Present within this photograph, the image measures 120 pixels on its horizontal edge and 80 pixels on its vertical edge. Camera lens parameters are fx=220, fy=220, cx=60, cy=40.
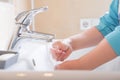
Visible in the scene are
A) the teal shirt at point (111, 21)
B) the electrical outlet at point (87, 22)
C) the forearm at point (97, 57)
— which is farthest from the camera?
the electrical outlet at point (87, 22)

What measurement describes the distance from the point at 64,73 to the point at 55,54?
52 cm

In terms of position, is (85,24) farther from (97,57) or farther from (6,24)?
(97,57)

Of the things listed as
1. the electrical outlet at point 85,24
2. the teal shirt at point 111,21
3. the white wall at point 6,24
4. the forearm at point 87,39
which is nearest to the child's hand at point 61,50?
the forearm at point 87,39

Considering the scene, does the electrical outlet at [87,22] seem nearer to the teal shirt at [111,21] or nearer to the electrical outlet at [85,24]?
the electrical outlet at [85,24]

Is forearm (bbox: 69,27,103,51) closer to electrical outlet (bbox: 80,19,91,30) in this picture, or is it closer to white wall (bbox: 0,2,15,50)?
white wall (bbox: 0,2,15,50)

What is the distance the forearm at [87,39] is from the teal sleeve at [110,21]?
0.8 inches

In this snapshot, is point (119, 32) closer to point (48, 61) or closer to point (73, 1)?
point (48, 61)

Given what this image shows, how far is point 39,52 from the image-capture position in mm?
967

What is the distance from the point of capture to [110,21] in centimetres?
78

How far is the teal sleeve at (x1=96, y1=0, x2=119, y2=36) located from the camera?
74 cm

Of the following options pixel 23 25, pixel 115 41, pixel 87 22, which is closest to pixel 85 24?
pixel 87 22

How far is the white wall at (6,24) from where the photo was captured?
93 centimetres

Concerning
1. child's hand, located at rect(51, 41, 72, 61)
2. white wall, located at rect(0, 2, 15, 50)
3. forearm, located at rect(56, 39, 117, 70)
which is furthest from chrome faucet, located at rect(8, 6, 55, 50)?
forearm, located at rect(56, 39, 117, 70)

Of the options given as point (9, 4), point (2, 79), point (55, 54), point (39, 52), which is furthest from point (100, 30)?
point (2, 79)
